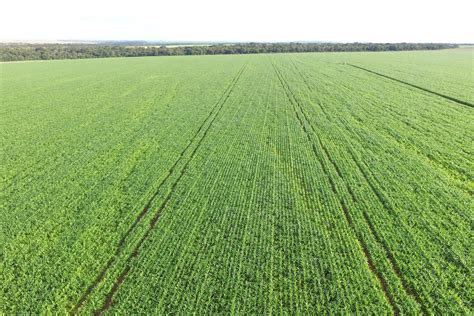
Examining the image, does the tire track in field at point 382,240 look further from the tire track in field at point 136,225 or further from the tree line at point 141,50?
the tree line at point 141,50

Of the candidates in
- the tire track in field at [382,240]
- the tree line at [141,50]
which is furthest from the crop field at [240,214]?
the tree line at [141,50]

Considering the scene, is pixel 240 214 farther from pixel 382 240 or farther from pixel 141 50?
pixel 141 50

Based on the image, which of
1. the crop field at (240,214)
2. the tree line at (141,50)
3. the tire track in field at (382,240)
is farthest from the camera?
the tree line at (141,50)

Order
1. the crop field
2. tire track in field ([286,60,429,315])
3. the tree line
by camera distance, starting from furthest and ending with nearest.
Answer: the tree line < the crop field < tire track in field ([286,60,429,315])

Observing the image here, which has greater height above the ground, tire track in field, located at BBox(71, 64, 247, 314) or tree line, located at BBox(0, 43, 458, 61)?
tree line, located at BBox(0, 43, 458, 61)

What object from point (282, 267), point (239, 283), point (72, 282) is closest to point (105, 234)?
point (72, 282)

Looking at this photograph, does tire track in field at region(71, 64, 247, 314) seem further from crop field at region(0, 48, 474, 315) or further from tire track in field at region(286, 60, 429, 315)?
tire track in field at region(286, 60, 429, 315)

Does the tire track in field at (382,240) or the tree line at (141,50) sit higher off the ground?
the tree line at (141,50)

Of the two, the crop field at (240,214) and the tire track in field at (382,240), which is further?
the crop field at (240,214)

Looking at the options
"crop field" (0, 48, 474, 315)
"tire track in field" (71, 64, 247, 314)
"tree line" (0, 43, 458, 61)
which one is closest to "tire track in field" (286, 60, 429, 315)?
"crop field" (0, 48, 474, 315)
